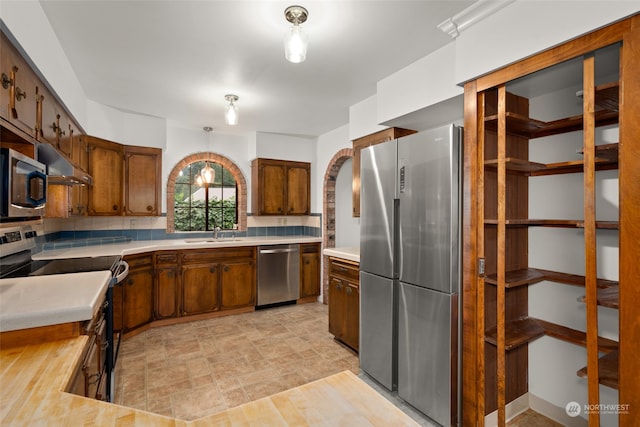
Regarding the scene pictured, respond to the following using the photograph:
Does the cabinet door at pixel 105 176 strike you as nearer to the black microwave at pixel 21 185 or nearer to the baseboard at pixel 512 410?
the black microwave at pixel 21 185

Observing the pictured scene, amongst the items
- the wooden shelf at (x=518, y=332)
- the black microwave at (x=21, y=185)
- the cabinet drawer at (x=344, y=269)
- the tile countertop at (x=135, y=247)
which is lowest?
the wooden shelf at (x=518, y=332)

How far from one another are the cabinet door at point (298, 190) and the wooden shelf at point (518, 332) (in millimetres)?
3504

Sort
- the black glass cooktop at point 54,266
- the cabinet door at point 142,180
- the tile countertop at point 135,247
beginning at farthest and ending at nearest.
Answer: the cabinet door at point 142,180, the tile countertop at point 135,247, the black glass cooktop at point 54,266

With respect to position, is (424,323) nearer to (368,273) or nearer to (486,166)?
(368,273)

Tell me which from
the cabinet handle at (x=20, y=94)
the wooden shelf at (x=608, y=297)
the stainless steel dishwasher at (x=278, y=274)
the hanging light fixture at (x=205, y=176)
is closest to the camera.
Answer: the wooden shelf at (x=608, y=297)

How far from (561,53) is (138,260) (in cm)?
399

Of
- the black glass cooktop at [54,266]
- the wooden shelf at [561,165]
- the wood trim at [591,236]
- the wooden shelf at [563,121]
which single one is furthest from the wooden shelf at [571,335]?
the black glass cooktop at [54,266]

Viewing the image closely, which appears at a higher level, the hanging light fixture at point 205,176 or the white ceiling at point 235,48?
the white ceiling at point 235,48

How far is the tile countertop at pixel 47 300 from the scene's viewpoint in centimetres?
117

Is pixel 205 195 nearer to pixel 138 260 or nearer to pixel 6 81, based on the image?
pixel 138 260

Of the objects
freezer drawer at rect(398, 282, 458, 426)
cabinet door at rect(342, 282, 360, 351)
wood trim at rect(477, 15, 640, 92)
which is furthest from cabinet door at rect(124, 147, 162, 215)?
wood trim at rect(477, 15, 640, 92)

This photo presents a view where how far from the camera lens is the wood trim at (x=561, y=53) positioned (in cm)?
140

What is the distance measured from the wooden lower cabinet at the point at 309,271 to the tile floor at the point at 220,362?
699 millimetres

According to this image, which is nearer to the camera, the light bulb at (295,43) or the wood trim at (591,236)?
the wood trim at (591,236)
